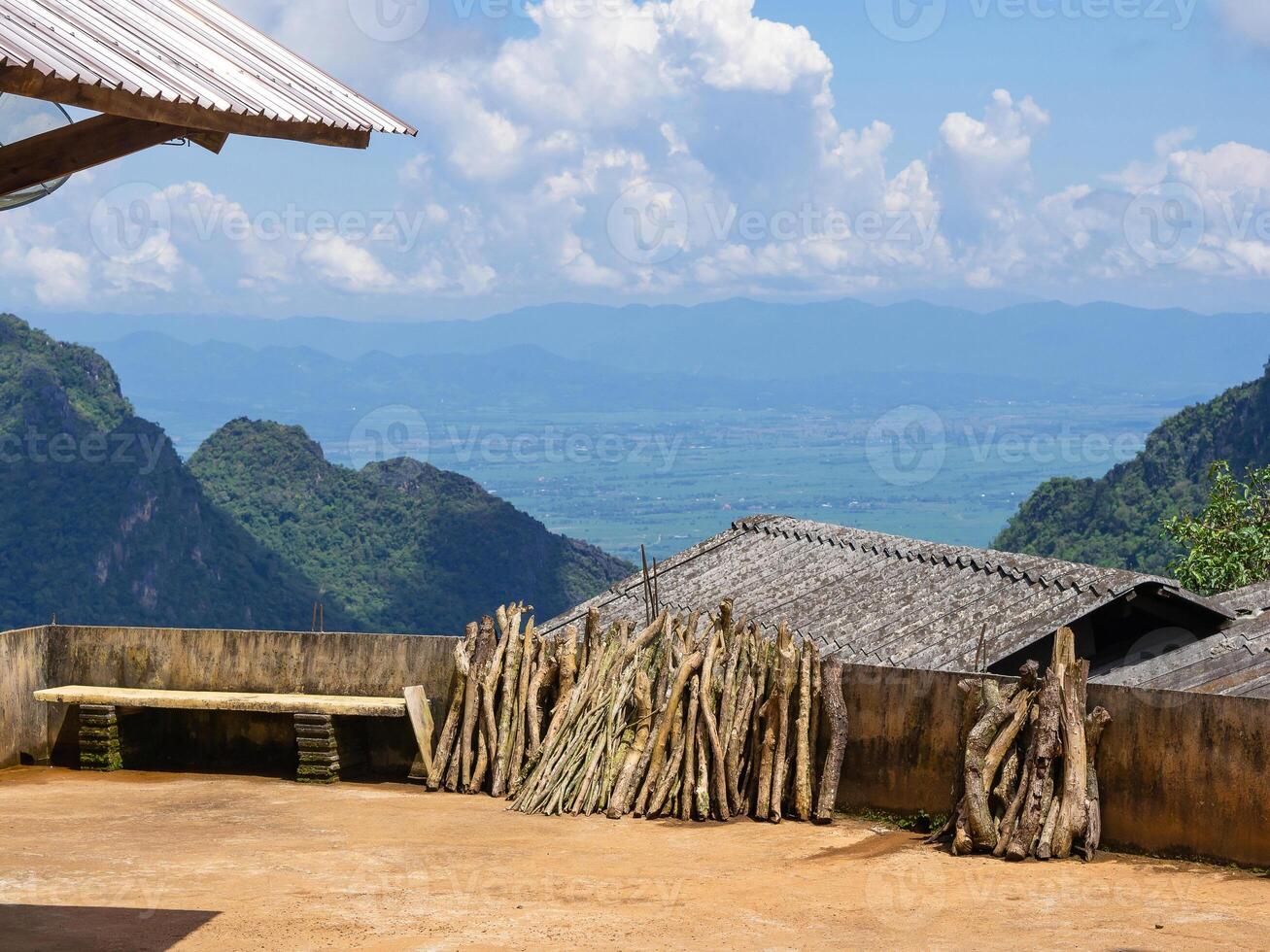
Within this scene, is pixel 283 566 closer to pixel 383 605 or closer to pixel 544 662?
pixel 383 605

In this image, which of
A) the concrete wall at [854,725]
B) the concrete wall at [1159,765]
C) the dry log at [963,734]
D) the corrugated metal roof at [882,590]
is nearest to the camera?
the concrete wall at [1159,765]

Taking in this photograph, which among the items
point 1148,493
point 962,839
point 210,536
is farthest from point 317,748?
point 210,536

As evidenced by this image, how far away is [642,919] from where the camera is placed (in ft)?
26.7

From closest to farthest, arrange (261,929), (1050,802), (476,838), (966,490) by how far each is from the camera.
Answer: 1. (261,929)
2. (1050,802)
3. (476,838)
4. (966,490)

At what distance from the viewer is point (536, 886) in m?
8.89

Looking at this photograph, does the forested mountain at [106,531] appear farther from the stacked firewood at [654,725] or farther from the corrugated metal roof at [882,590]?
the stacked firewood at [654,725]

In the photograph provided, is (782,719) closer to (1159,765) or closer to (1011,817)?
(1011,817)

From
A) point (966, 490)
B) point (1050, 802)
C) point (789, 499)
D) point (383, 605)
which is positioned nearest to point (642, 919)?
point (1050, 802)

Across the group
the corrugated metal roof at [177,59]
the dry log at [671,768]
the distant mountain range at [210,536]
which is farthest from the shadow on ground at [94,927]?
the distant mountain range at [210,536]

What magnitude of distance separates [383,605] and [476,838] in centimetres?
5039

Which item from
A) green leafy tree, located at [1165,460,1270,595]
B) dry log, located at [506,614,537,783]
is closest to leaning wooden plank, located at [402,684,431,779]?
dry log, located at [506,614,537,783]

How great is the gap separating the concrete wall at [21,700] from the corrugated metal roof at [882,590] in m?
6.44

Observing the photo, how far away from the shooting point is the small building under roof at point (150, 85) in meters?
5.66

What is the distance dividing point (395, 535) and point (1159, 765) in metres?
55.4
